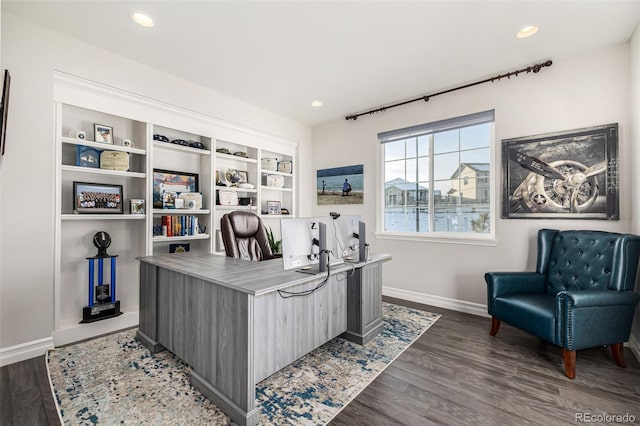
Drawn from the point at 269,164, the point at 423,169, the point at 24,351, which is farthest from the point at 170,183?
the point at 423,169

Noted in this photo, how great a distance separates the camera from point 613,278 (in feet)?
7.28

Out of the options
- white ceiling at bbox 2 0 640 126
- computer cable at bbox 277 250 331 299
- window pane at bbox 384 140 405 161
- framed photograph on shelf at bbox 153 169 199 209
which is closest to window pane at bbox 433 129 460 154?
window pane at bbox 384 140 405 161

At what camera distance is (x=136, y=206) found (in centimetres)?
296

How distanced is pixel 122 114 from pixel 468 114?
3865mm

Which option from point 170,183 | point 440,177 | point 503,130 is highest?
point 503,130

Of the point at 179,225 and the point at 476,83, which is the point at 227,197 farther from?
the point at 476,83

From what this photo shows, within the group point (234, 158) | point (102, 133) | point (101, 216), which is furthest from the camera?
point (234, 158)

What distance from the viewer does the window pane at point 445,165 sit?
140 inches

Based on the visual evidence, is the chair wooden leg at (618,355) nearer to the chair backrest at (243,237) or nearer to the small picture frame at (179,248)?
the chair backrest at (243,237)

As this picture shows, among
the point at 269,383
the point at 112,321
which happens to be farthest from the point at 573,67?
the point at 112,321

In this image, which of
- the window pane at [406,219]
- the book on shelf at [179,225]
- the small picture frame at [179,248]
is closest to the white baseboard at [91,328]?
the small picture frame at [179,248]

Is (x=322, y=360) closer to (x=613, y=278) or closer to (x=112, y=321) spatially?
(x=112, y=321)

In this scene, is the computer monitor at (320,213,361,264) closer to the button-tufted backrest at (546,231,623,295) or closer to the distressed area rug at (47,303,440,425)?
the distressed area rug at (47,303,440,425)

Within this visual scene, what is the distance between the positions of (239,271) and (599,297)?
8.47ft
